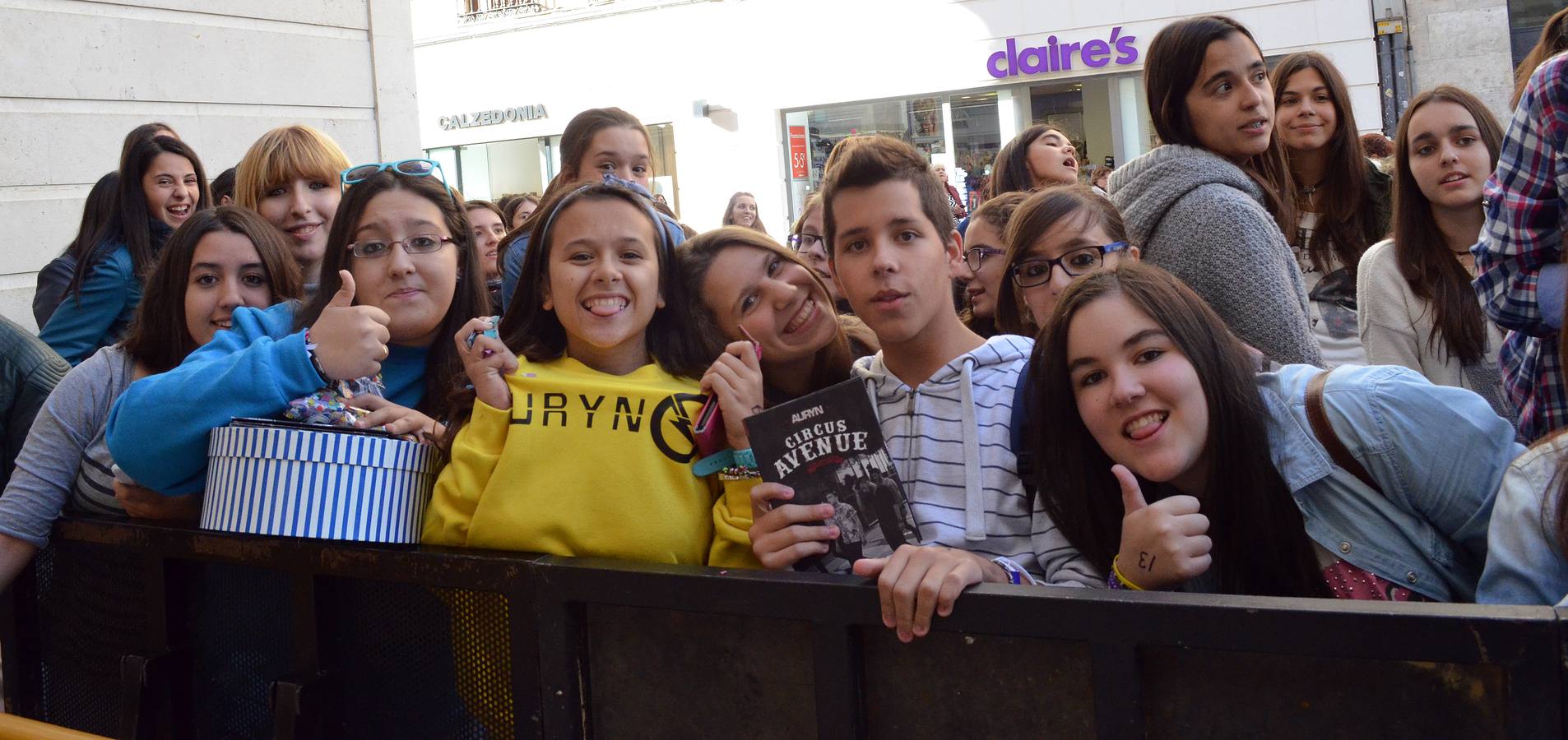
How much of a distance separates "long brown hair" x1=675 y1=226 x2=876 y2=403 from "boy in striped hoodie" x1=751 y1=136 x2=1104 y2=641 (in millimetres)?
185

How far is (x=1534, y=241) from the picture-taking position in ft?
7.96

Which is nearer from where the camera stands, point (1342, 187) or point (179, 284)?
point (179, 284)

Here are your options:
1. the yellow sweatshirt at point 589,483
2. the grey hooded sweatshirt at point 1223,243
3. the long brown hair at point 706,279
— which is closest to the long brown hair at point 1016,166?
the grey hooded sweatshirt at point 1223,243

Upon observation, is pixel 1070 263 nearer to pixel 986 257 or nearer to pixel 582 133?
pixel 986 257

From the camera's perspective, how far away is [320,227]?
4.18 metres

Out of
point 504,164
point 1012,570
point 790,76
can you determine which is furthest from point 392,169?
point 504,164

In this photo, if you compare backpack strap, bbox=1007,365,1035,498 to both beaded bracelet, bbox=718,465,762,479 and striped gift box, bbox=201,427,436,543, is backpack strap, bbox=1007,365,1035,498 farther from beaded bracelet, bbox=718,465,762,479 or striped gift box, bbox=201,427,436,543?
striped gift box, bbox=201,427,436,543

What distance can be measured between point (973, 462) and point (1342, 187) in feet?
8.69

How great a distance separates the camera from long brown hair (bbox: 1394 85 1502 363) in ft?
11.0

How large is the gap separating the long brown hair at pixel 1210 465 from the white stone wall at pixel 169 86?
6501mm

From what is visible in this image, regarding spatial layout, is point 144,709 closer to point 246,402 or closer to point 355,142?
point 246,402

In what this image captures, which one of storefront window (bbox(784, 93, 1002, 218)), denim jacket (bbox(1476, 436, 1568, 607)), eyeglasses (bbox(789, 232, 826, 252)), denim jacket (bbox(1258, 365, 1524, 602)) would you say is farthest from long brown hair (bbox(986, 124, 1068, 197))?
storefront window (bbox(784, 93, 1002, 218))

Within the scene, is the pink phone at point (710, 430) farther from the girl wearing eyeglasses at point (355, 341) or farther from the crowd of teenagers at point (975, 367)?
the girl wearing eyeglasses at point (355, 341)

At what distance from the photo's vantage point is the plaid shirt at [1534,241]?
237 centimetres
